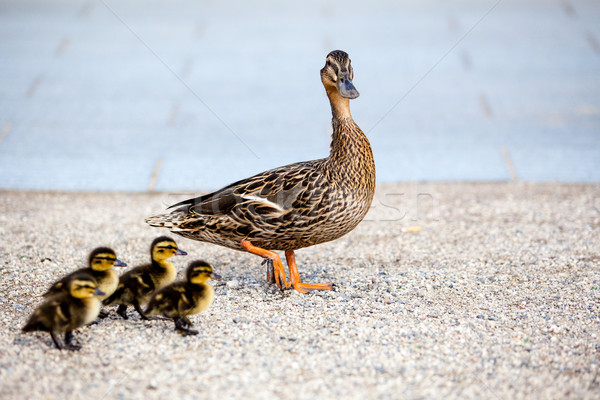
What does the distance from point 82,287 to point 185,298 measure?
0.68 metres

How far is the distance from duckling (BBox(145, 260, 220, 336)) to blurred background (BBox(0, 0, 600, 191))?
3.42m

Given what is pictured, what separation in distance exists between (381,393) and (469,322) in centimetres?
122

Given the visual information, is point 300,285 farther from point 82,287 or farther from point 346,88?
point 82,287

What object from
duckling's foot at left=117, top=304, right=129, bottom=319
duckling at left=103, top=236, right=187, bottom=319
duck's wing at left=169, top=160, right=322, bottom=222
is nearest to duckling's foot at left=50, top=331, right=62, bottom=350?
duckling at left=103, top=236, right=187, bottom=319

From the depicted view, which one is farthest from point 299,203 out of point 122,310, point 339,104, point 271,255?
point 122,310

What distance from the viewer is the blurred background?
8.64 metres

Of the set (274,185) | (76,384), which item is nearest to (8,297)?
(76,384)

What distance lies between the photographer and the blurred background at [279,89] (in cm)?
→ 864

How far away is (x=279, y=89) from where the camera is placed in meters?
10.7

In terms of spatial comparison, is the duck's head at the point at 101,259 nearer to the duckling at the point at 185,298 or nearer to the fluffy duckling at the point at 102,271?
the fluffy duckling at the point at 102,271

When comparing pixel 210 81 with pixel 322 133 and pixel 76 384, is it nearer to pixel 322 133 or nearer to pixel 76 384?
pixel 322 133

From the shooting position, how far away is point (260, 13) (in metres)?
13.6

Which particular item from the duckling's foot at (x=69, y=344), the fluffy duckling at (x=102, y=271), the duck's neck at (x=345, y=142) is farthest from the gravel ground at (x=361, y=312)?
the duck's neck at (x=345, y=142)

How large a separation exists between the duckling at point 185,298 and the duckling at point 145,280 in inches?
7.7
